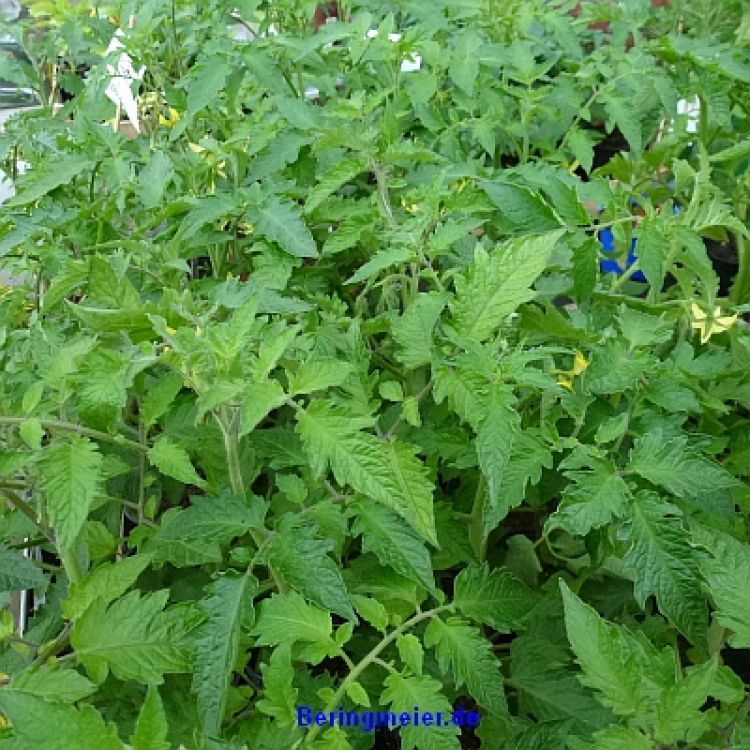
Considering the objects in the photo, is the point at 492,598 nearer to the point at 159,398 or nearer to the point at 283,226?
the point at 159,398

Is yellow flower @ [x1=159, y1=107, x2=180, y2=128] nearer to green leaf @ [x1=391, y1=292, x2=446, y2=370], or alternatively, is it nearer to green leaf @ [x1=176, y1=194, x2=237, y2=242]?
green leaf @ [x1=176, y1=194, x2=237, y2=242]

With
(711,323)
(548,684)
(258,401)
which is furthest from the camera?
(711,323)

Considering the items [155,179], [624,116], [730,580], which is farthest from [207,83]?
[730,580]

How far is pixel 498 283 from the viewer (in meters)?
0.86

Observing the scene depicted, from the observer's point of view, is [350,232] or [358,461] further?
[350,232]

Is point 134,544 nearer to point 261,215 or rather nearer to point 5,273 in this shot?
point 261,215

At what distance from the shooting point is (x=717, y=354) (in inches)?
38.5

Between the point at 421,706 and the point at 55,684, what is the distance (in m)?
0.32

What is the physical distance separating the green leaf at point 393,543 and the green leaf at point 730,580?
25 centimetres

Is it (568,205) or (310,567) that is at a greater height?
(568,205)

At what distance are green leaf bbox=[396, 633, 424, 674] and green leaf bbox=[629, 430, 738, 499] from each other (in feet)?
0.87

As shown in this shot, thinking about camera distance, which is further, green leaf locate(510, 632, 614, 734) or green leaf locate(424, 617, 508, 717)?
green leaf locate(510, 632, 614, 734)

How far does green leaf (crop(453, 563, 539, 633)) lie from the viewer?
88 centimetres

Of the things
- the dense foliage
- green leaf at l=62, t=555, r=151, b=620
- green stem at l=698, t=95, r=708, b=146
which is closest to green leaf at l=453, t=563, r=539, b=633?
the dense foliage
